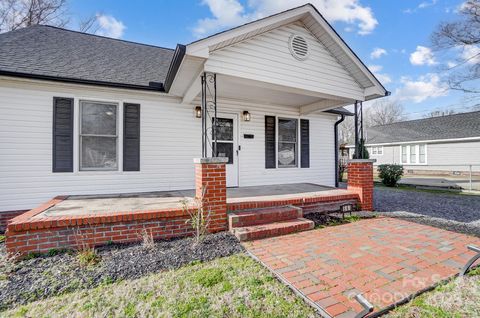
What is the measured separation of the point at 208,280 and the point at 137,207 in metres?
2.11

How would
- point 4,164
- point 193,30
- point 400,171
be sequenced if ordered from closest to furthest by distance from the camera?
point 4,164
point 193,30
point 400,171

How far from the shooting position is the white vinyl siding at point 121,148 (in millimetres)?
4570

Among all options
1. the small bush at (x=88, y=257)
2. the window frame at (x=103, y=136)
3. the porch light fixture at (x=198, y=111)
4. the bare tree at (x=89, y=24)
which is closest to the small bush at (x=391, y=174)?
the porch light fixture at (x=198, y=111)

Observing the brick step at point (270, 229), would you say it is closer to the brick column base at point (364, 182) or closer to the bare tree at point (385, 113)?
the brick column base at point (364, 182)

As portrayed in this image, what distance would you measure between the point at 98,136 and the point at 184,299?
14.6ft

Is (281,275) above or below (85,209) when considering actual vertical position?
below

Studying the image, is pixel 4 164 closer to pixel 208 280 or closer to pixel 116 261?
pixel 116 261

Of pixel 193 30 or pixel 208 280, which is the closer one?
pixel 208 280

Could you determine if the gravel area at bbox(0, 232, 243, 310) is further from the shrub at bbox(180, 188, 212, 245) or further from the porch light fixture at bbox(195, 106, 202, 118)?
the porch light fixture at bbox(195, 106, 202, 118)

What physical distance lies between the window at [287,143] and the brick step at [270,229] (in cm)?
324

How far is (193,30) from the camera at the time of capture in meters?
9.41

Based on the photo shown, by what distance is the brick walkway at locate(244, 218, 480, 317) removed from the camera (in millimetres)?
2188

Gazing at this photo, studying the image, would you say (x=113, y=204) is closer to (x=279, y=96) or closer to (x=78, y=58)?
(x=78, y=58)

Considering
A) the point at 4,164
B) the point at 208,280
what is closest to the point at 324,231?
the point at 208,280
